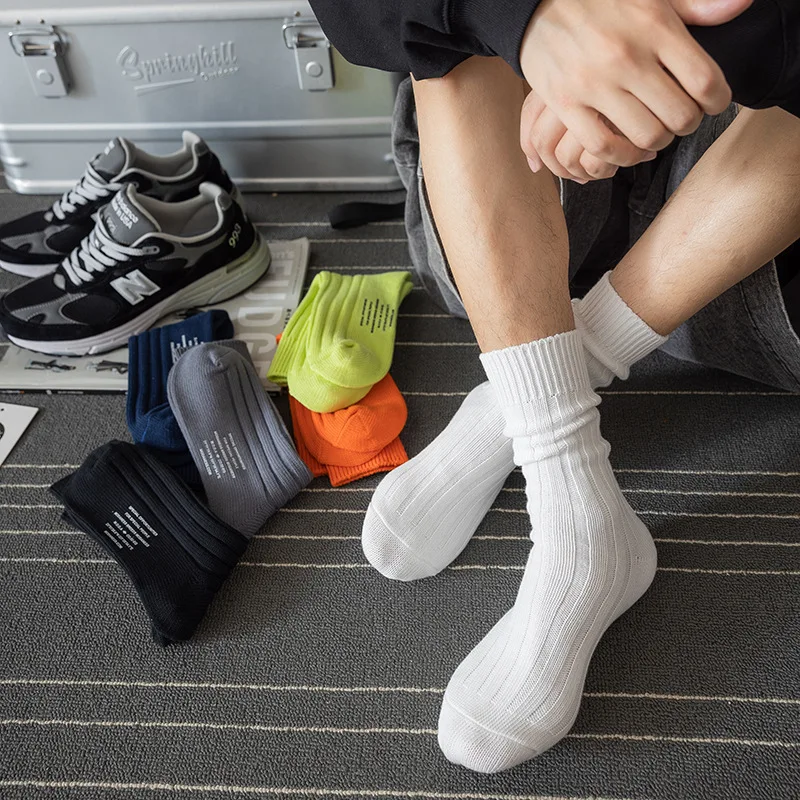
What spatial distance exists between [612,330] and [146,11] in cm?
89

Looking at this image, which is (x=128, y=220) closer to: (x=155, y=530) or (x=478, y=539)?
(x=155, y=530)

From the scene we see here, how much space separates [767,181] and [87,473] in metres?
0.78

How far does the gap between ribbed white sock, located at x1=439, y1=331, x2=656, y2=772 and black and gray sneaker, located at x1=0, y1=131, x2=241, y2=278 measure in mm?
707

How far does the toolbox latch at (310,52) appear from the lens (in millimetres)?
1159

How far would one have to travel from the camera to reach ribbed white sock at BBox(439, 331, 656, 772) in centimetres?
68

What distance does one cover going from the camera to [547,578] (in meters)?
0.72

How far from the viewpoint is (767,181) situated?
0.67 metres

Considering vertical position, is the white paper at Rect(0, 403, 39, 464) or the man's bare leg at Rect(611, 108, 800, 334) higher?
the man's bare leg at Rect(611, 108, 800, 334)

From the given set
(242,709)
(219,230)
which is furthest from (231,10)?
(242,709)

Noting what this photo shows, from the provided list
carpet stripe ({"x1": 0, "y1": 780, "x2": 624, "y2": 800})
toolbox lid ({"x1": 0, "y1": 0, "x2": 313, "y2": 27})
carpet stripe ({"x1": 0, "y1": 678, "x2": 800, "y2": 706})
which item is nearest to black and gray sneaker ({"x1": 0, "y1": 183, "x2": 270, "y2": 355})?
toolbox lid ({"x1": 0, "y1": 0, "x2": 313, "y2": 27})

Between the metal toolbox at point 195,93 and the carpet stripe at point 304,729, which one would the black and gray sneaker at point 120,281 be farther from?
the carpet stripe at point 304,729

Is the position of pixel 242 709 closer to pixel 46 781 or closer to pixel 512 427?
Result: pixel 46 781

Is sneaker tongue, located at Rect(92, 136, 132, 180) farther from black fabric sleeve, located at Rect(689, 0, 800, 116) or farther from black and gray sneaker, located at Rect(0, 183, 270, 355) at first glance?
black fabric sleeve, located at Rect(689, 0, 800, 116)

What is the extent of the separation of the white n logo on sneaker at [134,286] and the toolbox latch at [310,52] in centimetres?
42
